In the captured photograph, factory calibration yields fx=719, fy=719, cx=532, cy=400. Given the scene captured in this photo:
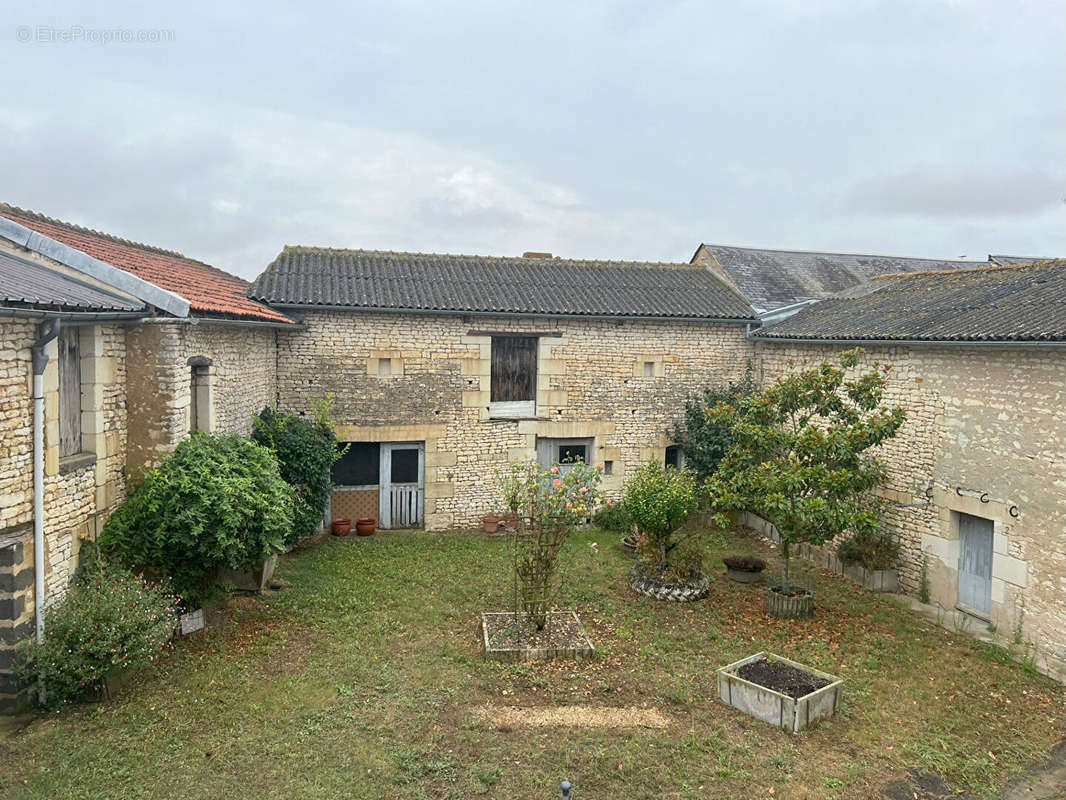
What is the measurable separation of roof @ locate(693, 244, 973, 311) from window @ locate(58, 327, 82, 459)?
43.0 ft

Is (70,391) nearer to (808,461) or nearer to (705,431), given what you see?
(808,461)

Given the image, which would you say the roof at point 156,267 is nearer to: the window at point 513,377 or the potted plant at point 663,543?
the window at point 513,377

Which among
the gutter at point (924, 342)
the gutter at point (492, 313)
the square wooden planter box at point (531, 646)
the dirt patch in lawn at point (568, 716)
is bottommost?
the dirt patch in lawn at point (568, 716)

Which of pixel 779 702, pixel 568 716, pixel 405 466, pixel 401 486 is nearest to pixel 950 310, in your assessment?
pixel 779 702

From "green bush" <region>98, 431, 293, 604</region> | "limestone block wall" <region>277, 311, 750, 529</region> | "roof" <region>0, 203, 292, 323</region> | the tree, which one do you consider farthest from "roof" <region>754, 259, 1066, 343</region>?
"roof" <region>0, 203, 292, 323</region>

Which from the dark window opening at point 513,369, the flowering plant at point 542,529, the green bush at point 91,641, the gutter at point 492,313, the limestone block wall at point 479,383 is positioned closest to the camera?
the green bush at point 91,641

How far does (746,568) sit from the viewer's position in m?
11.8

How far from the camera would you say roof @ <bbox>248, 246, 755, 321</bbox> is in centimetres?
1395

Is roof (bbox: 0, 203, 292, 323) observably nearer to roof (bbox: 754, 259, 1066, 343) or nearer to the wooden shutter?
the wooden shutter

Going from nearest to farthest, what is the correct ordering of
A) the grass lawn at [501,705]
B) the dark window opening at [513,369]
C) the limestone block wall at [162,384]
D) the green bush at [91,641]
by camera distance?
the grass lawn at [501,705] < the green bush at [91,641] < the limestone block wall at [162,384] < the dark window opening at [513,369]

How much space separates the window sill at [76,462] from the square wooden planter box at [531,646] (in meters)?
4.95

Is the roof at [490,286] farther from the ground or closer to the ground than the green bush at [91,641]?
farther from the ground

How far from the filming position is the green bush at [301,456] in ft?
39.5

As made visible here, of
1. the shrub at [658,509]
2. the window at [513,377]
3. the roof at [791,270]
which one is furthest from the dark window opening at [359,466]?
the roof at [791,270]
